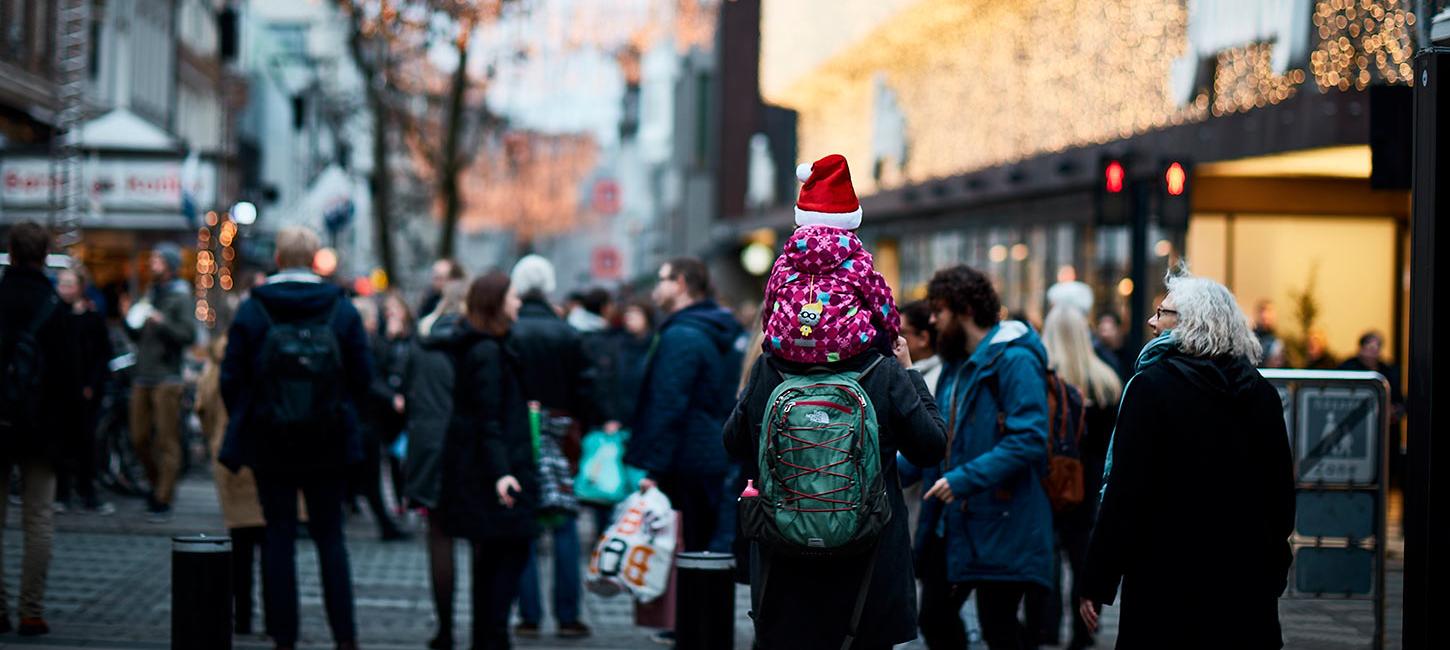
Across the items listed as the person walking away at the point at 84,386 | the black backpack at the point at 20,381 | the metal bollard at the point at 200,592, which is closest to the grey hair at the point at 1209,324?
the metal bollard at the point at 200,592

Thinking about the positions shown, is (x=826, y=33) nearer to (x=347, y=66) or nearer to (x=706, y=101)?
(x=706, y=101)

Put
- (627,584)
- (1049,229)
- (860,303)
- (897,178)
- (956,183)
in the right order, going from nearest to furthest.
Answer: (860,303) → (627,584) → (1049,229) → (956,183) → (897,178)

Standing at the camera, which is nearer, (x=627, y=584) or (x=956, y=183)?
(x=627, y=584)

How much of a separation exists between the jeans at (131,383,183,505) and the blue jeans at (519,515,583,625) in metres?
5.86

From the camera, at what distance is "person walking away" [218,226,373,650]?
28.3 feet

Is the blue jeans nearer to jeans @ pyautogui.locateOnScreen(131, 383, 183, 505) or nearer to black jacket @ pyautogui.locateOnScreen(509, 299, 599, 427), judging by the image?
black jacket @ pyautogui.locateOnScreen(509, 299, 599, 427)

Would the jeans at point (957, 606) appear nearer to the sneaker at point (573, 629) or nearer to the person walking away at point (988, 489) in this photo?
the person walking away at point (988, 489)

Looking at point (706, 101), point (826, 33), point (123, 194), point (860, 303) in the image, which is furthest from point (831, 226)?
point (706, 101)

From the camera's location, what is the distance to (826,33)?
45781mm

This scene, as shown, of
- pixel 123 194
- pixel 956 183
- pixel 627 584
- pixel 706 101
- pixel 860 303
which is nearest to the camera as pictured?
pixel 860 303

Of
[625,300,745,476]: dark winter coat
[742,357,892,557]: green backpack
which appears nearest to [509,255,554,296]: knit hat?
[625,300,745,476]: dark winter coat

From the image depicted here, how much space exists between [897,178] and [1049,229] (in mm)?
11569

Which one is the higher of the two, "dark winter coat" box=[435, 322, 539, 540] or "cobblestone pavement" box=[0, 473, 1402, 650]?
"dark winter coat" box=[435, 322, 539, 540]

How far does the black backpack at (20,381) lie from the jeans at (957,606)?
171 inches
